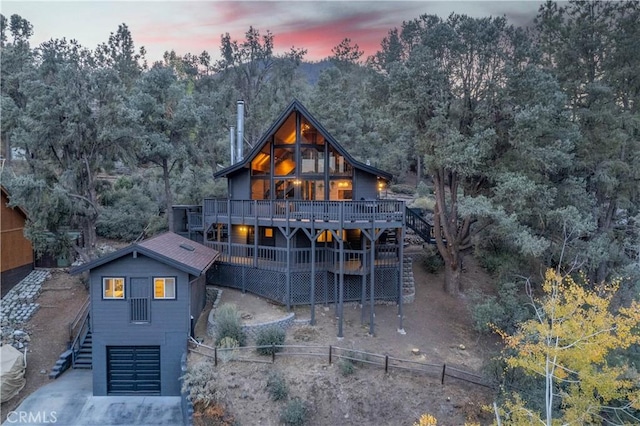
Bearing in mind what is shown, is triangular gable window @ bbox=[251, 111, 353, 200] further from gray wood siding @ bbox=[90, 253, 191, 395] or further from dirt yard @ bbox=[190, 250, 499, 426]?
gray wood siding @ bbox=[90, 253, 191, 395]

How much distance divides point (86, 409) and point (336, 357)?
8.48 metres

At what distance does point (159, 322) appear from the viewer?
1373 cm

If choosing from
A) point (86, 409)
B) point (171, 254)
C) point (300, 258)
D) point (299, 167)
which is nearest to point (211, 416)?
point (86, 409)

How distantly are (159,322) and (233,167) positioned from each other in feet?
28.1

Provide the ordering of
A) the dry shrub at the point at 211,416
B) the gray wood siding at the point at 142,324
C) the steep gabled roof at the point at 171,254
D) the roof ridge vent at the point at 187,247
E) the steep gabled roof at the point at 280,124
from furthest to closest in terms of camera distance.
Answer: the steep gabled roof at the point at 280,124 < the roof ridge vent at the point at 187,247 < the gray wood siding at the point at 142,324 < the steep gabled roof at the point at 171,254 < the dry shrub at the point at 211,416

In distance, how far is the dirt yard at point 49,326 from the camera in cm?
1422

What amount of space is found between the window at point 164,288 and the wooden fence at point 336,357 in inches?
74.2

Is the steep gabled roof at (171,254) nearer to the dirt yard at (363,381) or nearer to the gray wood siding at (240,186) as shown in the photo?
the dirt yard at (363,381)

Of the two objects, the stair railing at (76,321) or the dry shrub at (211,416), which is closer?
the dry shrub at (211,416)

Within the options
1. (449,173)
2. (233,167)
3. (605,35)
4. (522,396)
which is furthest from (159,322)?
(605,35)

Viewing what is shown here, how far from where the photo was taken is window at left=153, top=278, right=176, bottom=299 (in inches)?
541

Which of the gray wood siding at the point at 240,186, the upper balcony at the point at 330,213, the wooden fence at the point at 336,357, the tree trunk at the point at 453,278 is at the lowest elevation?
the wooden fence at the point at 336,357

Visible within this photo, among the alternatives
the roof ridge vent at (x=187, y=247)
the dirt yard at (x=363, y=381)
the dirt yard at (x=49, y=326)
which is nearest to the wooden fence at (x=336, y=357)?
the dirt yard at (x=363, y=381)

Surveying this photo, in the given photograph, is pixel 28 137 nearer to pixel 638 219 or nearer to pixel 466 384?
pixel 466 384
